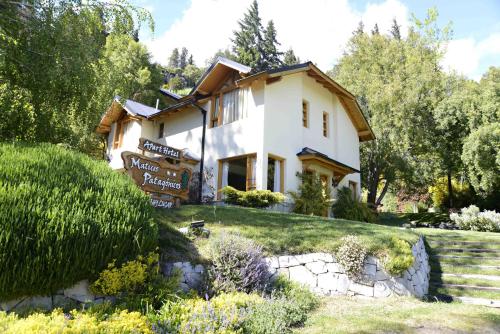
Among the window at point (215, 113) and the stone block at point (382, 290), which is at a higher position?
the window at point (215, 113)

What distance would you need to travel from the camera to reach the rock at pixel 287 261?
26.5ft

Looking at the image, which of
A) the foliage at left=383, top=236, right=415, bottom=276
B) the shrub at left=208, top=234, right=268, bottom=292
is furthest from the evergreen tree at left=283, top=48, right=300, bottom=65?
the shrub at left=208, top=234, right=268, bottom=292

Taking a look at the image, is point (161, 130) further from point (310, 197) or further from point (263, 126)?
point (310, 197)

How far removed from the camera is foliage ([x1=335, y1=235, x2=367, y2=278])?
805 cm

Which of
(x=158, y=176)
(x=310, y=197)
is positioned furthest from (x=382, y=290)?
(x=310, y=197)

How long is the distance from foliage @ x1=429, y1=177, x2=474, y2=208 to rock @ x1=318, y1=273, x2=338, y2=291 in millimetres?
25219

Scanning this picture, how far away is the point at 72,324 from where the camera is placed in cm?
430

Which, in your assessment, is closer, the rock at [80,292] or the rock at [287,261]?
the rock at [80,292]

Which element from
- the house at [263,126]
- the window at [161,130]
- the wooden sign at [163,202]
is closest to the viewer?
the wooden sign at [163,202]

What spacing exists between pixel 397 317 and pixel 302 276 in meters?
2.13

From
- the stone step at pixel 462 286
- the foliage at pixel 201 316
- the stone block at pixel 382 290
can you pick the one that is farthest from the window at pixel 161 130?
the foliage at pixel 201 316

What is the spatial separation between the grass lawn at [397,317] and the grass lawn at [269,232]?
1373 mm

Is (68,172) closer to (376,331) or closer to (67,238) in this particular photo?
(67,238)

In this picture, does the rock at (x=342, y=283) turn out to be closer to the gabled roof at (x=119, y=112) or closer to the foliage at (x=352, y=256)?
the foliage at (x=352, y=256)
